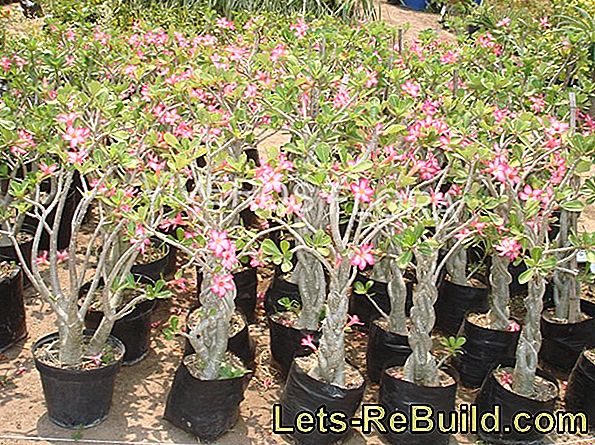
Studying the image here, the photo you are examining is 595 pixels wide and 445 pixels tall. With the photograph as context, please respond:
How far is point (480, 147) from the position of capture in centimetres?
248

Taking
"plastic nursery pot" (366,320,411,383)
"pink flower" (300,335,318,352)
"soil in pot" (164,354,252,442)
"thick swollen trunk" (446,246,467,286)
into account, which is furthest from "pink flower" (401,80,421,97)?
"soil in pot" (164,354,252,442)

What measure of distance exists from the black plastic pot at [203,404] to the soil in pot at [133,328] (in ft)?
1.39

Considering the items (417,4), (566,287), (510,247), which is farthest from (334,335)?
(417,4)

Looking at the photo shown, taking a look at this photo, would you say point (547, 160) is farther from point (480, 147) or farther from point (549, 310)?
point (549, 310)

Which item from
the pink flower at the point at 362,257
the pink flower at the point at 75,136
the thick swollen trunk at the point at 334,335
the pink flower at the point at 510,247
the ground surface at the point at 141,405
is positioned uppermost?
the pink flower at the point at 75,136

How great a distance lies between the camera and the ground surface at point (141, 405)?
253cm

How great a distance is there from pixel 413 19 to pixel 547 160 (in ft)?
32.0

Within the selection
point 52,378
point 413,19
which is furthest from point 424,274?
point 413,19

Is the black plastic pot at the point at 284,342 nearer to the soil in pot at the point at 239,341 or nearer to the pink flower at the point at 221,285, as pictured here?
the soil in pot at the point at 239,341

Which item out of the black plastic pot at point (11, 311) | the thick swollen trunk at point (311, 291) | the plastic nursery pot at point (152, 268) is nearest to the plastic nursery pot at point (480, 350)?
the thick swollen trunk at point (311, 291)

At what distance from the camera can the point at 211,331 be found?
2.56m

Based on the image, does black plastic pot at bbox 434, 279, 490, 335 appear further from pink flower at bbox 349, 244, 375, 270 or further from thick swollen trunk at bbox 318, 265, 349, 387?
pink flower at bbox 349, 244, 375, 270

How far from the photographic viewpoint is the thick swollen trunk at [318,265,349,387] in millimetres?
2467

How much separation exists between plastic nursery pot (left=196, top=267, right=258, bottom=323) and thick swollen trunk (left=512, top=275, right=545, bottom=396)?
1220mm
